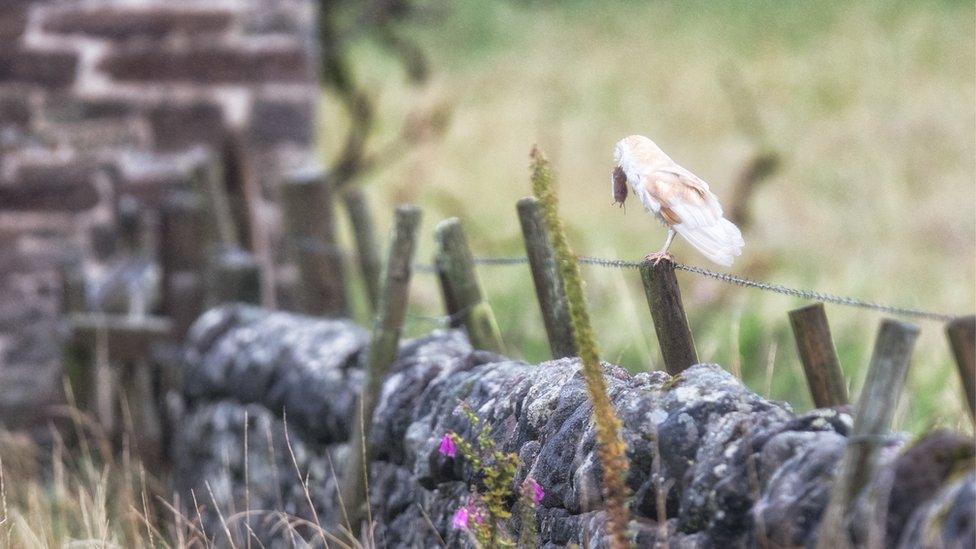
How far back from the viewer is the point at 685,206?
94.7 inches

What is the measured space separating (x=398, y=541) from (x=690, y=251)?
6.92m

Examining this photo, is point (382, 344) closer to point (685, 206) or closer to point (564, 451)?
point (564, 451)

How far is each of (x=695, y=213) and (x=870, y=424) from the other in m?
0.57

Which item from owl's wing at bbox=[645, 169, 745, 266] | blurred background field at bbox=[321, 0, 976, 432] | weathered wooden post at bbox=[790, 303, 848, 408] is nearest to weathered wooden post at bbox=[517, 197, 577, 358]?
weathered wooden post at bbox=[790, 303, 848, 408]

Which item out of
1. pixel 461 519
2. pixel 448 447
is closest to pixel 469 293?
pixel 448 447

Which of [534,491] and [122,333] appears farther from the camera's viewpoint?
[122,333]

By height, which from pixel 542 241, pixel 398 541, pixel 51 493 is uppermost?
pixel 542 241

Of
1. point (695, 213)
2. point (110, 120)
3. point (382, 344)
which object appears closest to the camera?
point (695, 213)

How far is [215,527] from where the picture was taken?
454cm

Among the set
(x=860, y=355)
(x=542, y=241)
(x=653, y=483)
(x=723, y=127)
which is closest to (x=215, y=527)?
(x=542, y=241)

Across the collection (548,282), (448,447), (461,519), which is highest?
(548,282)

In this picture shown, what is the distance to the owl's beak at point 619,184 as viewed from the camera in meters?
2.66

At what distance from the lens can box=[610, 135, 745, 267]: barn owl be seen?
2.37 metres

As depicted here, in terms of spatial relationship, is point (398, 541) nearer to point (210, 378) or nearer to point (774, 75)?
point (210, 378)
